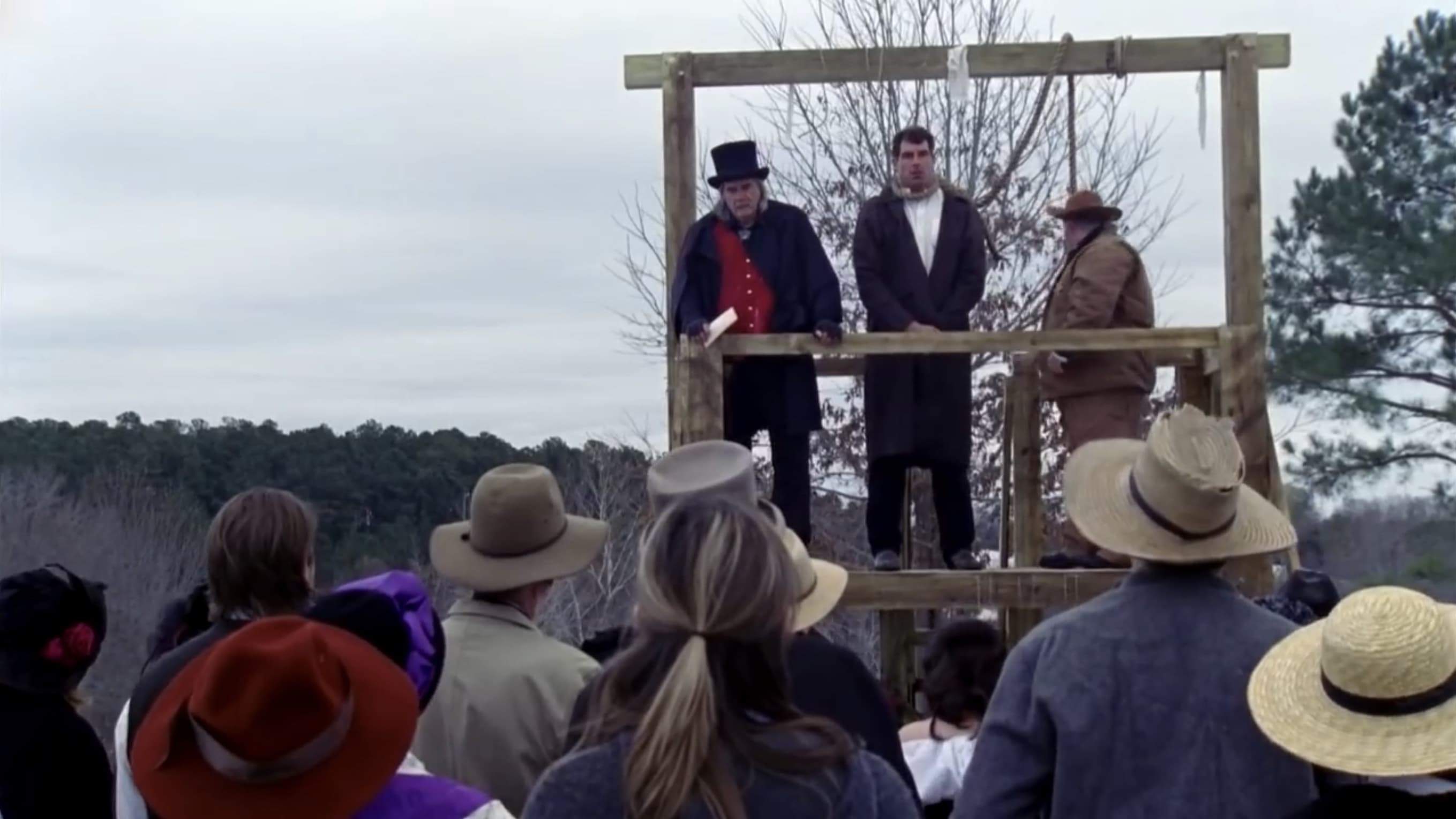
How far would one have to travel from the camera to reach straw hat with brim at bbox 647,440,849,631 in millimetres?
3371

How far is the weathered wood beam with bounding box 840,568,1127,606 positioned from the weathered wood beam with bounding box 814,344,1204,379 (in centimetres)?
103

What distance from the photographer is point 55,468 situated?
40.4 meters

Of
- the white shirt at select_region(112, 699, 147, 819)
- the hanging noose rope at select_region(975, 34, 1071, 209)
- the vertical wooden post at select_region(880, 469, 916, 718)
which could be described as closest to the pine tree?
the hanging noose rope at select_region(975, 34, 1071, 209)

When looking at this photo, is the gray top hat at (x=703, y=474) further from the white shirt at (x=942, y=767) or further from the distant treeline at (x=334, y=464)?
the distant treeline at (x=334, y=464)

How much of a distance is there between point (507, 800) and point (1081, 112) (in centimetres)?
1618

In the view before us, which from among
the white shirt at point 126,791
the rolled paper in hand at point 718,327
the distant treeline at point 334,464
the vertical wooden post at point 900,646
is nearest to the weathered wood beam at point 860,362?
the rolled paper in hand at point 718,327

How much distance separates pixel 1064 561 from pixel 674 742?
5016 millimetres

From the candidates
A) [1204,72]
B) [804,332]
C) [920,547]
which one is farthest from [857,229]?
[920,547]

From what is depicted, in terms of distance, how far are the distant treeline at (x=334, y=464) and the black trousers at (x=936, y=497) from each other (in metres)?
19.4

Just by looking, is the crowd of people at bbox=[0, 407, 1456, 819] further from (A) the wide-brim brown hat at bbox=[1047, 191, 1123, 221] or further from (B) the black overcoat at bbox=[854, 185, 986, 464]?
(A) the wide-brim brown hat at bbox=[1047, 191, 1123, 221]

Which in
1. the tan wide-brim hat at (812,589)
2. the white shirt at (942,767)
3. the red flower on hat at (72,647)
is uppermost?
the tan wide-brim hat at (812,589)

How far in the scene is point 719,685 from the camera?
2457 mm

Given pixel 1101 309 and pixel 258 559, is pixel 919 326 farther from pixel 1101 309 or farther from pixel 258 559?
pixel 258 559

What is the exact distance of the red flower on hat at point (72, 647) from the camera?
415 centimetres
